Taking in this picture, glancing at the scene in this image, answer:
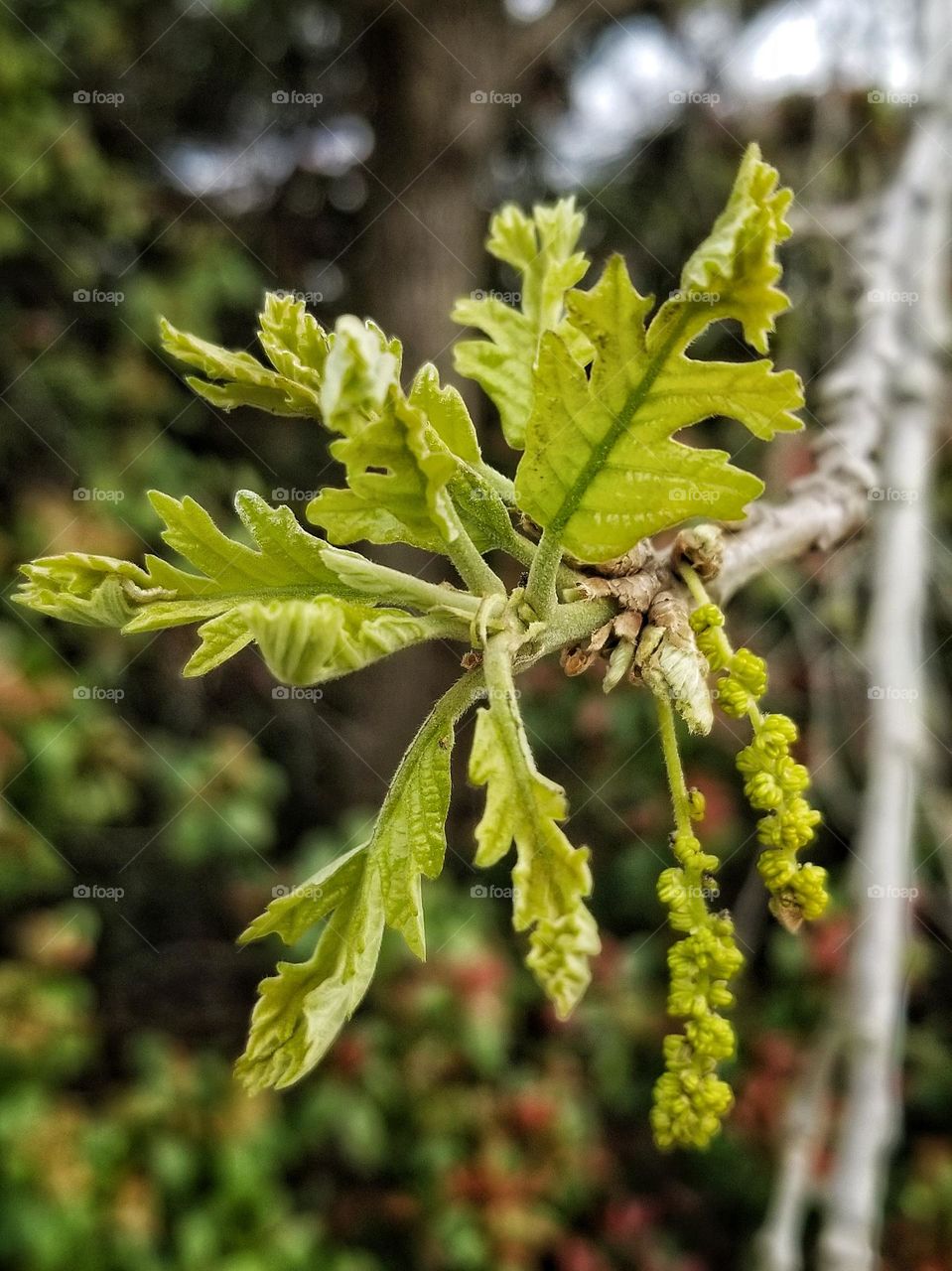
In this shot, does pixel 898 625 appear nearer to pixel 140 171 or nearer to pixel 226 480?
pixel 226 480

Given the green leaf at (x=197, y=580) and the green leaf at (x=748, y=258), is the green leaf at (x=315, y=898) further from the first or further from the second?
the green leaf at (x=748, y=258)

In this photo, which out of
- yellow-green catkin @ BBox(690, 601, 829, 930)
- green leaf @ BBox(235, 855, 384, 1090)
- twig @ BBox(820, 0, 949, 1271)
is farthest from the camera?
twig @ BBox(820, 0, 949, 1271)

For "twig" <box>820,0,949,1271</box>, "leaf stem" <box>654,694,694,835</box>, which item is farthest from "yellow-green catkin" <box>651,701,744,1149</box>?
"twig" <box>820,0,949,1271</box>

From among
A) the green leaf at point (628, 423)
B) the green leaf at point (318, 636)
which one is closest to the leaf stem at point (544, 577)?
the green leaf at point (628, 423)

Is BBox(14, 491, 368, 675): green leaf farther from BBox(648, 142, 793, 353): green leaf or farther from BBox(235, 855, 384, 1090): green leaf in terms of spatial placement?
BBox(648, 142, 793, 353): green leaf

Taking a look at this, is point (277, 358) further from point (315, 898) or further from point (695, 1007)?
point (695, 1007)

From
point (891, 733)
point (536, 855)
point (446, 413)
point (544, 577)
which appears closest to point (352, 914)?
point (536, 855)
